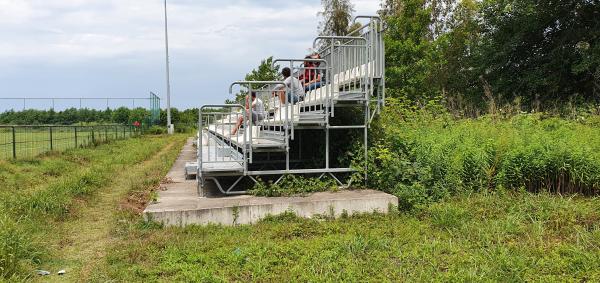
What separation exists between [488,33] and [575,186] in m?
17.0

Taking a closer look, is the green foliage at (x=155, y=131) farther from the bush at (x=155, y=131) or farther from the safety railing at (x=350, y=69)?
the safety railing at (x=350, y=69)

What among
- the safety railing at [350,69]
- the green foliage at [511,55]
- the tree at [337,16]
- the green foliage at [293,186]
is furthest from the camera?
the tree at [337,16]

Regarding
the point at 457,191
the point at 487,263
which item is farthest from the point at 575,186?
the point at 487,263

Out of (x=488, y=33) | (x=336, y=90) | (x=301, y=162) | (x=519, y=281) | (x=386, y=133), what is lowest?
(x=519, y=281)

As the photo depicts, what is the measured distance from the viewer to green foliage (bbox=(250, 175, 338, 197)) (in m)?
6.64

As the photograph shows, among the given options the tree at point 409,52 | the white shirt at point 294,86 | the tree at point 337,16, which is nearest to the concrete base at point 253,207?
the white shirt at point 294,86

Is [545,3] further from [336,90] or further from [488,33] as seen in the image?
[336,90]

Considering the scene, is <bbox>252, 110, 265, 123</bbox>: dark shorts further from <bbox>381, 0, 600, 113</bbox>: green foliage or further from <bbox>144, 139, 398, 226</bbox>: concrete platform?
<bbox>381, 0, 600, 113</bbox>: green foliage

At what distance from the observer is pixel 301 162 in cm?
824

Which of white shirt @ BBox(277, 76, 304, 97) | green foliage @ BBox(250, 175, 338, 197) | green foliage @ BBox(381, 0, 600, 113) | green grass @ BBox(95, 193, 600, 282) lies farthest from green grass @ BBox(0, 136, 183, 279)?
green foliage @ BBox(381, 0, 600, 113)

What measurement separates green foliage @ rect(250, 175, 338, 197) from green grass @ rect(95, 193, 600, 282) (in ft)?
2.45

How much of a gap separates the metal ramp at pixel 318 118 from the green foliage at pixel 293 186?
129mm

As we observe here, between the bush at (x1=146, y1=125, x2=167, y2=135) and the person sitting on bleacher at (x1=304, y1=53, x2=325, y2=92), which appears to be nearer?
the person sitting on bleacher at (x1=304, y1=53, x2=325, y2=92)

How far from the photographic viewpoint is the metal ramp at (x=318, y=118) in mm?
6605
